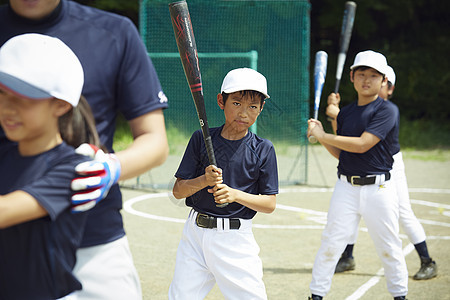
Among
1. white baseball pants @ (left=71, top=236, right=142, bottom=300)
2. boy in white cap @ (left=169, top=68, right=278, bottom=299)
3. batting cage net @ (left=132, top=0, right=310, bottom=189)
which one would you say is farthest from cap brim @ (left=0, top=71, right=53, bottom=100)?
batting cage net @ (left=132, top=0, right=310, bottom=189)

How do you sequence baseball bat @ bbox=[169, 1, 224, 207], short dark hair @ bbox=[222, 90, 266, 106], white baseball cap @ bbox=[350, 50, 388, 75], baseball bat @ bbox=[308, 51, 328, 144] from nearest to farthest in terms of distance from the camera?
baseball bat @ bbox=[169, 1, 224, 207], short dark hair @ bbox=[222, 90, 266, 106], white baseball cap @ bbox=[350, 50, 388, 75], baseball bat @ bbox=[308, 51, 328, 144]

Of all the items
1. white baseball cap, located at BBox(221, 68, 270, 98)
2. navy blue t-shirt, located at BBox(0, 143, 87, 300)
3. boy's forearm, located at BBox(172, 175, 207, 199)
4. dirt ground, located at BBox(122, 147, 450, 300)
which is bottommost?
dirt ground, located at BBox(122, 147, 450, 300)

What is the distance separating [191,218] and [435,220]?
19.2 ft

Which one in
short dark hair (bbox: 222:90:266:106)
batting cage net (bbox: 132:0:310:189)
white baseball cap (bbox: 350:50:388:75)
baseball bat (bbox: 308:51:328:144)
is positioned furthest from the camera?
batting cage net (bbox: 132:0:310:189)

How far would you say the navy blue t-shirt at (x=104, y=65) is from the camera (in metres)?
2.19

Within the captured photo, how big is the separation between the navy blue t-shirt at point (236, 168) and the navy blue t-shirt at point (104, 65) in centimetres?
135

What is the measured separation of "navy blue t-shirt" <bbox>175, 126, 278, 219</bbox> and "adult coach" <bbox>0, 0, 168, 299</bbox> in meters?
1.32

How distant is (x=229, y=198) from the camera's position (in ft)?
11.2

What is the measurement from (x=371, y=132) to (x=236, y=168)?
1.79 meters

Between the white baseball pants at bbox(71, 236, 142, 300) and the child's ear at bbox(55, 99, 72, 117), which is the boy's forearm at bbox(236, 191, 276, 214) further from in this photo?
the child's ear at bbox(55, 99, 72, 117)

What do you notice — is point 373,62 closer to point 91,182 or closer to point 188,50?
point 188,50

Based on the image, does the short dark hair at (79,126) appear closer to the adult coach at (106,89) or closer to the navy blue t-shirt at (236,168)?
the adult coach at (106,89)

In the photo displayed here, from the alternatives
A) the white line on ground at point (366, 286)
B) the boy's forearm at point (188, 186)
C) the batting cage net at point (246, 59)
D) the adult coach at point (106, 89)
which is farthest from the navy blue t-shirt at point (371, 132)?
the batting cage net at point (246, 59)

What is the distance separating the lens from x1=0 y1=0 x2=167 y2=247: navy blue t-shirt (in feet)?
7.18
